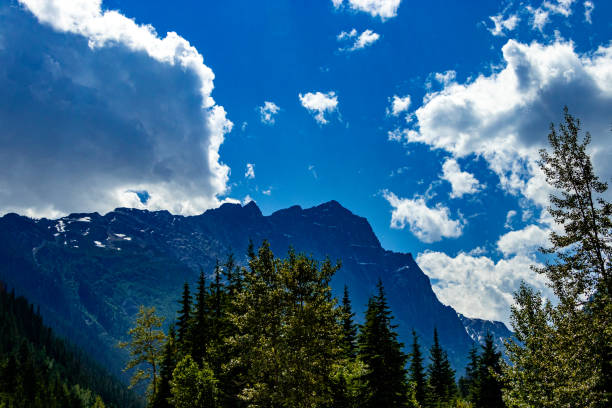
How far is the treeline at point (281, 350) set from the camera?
21562 millimetres

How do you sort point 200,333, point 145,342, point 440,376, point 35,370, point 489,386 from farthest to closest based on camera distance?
1. point 35,370
2. point 440,376
3. point 145,342
4. point 489,386
5. point 200,333

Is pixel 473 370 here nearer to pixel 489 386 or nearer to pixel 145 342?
pixel 489 386

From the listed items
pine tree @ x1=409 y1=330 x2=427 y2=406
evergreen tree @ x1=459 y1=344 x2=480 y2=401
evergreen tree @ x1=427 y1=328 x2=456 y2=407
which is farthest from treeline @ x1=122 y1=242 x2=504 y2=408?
evergreen tree @ x1=427 y1=328 x2=456 y2=407

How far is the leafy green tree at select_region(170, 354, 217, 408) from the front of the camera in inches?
1266

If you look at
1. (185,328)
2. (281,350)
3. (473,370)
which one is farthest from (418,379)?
(281,350)

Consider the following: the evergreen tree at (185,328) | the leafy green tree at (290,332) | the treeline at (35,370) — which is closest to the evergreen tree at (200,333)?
the evergreen tree at (185,328)

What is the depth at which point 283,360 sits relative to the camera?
2175 cm

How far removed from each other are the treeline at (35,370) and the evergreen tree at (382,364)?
71.8 meters

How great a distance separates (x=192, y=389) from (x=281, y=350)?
14562 millimetres

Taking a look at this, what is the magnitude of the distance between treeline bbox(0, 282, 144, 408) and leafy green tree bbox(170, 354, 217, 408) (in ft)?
204

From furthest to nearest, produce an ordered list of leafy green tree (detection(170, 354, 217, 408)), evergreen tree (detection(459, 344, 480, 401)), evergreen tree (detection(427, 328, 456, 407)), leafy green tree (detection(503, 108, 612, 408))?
evergreen tree (detection(427, 328, 456, 407)) → evergreen tree (detection(459, 344, 480, 401)) → leafy green tree (detection(170, 354, 217, 408)) → leafy green tree (detection(503, 108, 612, 408))

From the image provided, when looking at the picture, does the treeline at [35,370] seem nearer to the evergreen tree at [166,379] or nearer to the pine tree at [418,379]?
the evergreen tree at [166,379]

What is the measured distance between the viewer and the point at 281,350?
867 inches

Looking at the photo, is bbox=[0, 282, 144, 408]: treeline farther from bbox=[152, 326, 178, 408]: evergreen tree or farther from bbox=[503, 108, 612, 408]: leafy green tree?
bbox=[503, 108, 612, 408]: leafy green tree
